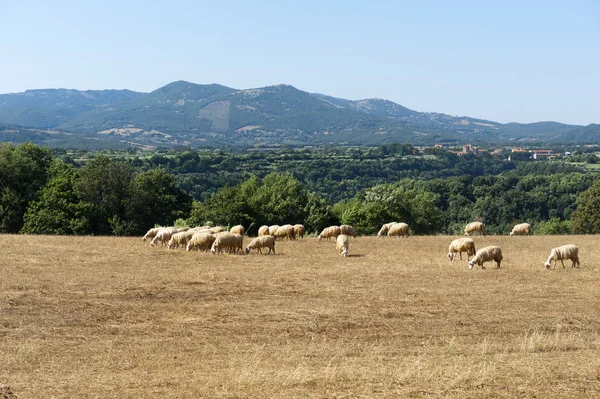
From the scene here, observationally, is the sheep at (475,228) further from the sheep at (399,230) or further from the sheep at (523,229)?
the sheep at (399,230)

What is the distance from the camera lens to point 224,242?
3116cm

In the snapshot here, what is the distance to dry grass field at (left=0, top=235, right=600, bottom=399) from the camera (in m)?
12.3

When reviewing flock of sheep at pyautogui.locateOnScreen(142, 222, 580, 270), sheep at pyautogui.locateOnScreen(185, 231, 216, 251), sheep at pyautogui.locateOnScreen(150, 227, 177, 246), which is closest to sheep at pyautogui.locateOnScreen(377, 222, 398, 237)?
flock of sheep at pyautogui.locateOnScreen(142, 222, 580, 270)

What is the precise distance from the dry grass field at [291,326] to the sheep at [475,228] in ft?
44.9

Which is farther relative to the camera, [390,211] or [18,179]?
[390,211]

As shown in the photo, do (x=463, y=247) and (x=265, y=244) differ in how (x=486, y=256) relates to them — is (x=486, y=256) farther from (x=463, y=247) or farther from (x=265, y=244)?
(x=265, y=244)

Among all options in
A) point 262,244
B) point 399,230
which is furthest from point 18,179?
point 399,230

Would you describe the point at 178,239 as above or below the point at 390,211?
above

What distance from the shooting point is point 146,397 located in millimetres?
11430

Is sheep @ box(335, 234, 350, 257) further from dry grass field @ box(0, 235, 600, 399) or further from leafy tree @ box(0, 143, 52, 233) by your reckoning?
leafy tree @ box(0, 143, 52, 233)

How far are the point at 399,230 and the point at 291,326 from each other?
1009 inches

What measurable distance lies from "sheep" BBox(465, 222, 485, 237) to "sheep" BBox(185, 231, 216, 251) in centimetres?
2024

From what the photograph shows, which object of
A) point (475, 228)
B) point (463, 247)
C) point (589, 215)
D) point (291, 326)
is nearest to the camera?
point (291, 326)

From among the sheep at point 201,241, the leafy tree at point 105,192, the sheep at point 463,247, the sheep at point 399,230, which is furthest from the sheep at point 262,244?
the leafy tree at point 105,192
